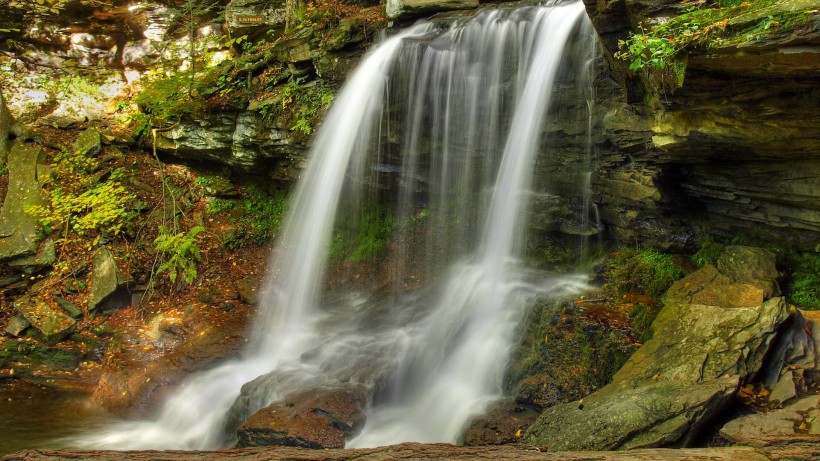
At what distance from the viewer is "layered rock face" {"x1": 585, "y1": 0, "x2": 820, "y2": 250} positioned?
419cm

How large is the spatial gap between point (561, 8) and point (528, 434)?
5773 mm

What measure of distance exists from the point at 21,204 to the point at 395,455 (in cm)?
967

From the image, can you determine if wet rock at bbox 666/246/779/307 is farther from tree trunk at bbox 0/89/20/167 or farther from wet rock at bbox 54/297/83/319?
tree trunk at bbox 0/89/20/167

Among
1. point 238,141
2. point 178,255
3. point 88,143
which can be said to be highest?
point 88,143

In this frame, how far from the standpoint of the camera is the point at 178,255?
912cm

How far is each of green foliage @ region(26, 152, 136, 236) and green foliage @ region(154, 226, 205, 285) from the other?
0.93 meters

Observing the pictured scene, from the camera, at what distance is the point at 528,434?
4.59m

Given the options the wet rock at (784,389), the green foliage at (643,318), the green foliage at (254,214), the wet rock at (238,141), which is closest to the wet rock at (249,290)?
the green foliage at (254,214)

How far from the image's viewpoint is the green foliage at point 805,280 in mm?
5641

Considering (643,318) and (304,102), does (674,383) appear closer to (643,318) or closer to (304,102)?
(643,318)

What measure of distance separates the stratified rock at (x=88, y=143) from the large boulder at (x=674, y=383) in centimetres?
1005

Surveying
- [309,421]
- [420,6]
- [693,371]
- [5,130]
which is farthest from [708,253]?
[5,130]

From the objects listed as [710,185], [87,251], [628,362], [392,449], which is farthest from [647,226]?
[87,251]

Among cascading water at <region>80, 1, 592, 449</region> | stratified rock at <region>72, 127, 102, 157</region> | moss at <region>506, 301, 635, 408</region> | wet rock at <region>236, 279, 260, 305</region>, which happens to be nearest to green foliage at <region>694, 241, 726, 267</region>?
cascading water at <region>80, 1, 592, 449</region>
